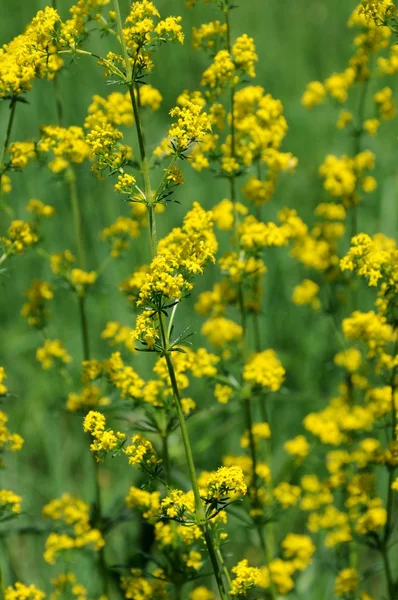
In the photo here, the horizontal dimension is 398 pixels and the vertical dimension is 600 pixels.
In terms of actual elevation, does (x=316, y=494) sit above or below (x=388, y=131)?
below

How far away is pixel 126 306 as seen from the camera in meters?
7.39

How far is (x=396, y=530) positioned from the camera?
22.1 feet

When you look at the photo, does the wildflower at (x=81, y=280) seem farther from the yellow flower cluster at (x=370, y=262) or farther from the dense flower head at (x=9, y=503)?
the yellow flower cluster at (x=370, y=262)

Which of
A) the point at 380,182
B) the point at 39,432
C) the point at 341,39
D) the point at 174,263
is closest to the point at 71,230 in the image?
the point at 39,432

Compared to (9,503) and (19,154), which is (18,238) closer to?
(19,154)

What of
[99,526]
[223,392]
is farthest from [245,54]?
[99,526]

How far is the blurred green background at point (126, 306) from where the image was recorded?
6.75 meters

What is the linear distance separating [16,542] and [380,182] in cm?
470

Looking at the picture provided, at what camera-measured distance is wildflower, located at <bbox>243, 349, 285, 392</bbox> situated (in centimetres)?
509

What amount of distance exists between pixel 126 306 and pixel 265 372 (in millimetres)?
2463

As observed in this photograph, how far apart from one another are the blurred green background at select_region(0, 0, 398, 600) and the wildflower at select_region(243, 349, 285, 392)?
1.36 feet

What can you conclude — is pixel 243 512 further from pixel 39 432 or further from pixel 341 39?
pixel 341 39

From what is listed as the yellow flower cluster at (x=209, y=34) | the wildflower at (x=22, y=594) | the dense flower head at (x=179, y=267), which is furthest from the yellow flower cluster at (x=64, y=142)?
the wildflower at (x=22, y=594)

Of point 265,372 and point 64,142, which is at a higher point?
point 64,142
